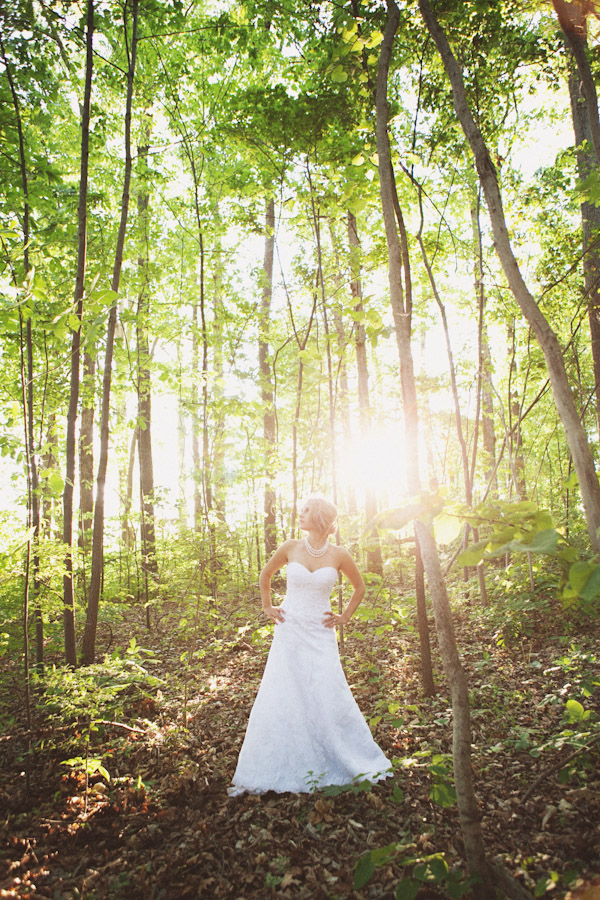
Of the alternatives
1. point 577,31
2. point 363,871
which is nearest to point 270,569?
point 363,871

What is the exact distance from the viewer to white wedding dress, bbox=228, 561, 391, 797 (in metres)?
3.07

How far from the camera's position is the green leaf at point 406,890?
1525mm

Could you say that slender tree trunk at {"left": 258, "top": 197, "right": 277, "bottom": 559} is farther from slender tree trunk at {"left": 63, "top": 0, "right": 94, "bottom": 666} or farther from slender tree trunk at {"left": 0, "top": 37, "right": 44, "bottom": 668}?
slender tree trunk at {"left": 0, "top": 37, "right": 44, "bottom": 668}

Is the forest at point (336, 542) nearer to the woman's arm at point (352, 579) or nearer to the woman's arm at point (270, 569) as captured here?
the woman's arm at point (352, 579)

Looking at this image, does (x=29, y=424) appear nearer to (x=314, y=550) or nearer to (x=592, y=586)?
(x=314, y=550)

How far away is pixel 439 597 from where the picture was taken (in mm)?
2131

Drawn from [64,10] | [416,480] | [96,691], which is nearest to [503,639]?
[416,480]

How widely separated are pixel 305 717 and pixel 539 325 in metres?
3.03

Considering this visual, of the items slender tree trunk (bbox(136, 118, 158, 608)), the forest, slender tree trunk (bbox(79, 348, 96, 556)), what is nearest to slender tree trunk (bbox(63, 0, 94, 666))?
the forest

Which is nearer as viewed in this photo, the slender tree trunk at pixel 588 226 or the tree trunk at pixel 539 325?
the tree trunk at pixel 539 325

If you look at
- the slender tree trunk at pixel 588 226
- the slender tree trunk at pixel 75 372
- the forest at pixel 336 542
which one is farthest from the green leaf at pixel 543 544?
the slender tree trunk at pixel 588 226

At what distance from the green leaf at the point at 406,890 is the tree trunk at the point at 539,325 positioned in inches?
65.6

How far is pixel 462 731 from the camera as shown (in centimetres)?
196

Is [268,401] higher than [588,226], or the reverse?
[588,226]
